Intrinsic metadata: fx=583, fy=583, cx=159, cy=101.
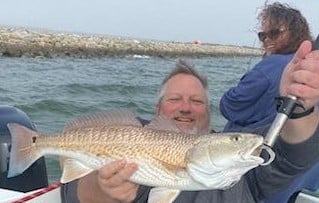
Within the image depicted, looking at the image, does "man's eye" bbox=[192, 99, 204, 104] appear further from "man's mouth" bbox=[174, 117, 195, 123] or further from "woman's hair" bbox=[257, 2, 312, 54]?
"woman's hair" bbox=[257, 2, 312, 54]

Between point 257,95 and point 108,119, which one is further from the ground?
point 108,119

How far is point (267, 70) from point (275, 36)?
28 centimetres

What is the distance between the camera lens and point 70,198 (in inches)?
118

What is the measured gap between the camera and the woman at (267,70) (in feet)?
12.0

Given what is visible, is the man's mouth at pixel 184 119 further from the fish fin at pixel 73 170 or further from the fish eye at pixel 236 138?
the fish eye at pixel 236 138

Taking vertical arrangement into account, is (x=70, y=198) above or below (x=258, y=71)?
below

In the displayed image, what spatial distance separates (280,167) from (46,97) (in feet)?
45.4

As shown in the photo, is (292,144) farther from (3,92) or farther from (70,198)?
(3,92)

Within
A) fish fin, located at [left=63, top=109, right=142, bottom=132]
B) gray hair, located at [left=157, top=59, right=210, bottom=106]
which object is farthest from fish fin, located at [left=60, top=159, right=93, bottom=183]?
gray hair, located at [left=157, top=59, right=210, bottom=106]

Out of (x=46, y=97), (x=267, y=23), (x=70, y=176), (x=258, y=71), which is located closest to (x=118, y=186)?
(x=70, y=176)

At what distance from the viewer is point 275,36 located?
3824 mm

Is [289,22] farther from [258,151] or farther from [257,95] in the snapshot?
[258,151]

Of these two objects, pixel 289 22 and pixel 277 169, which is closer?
pixel 277 169

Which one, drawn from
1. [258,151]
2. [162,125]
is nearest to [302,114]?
[258,151]
